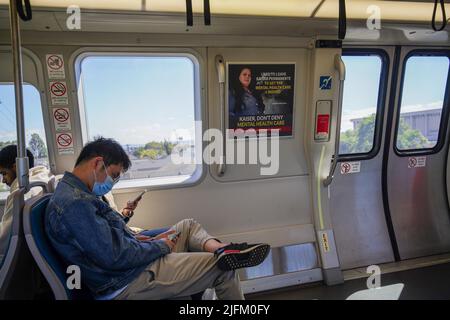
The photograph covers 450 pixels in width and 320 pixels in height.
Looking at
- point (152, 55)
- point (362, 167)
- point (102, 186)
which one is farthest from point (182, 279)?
point (362, 167)

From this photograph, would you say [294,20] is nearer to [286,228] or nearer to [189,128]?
[189,128]

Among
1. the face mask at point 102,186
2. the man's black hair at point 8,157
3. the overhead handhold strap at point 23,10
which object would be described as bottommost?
the face mask at point 102,186

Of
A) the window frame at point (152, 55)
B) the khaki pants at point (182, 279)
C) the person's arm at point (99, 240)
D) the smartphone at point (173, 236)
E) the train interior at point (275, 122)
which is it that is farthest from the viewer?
the window frame at point (152, 55)

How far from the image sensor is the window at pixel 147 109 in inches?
104

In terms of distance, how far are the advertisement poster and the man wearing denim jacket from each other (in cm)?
127

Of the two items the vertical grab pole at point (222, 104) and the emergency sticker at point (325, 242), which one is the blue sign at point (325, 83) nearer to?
the vertical grab pole at point (222, 104)

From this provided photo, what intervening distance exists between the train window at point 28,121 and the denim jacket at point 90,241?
3.44 ft

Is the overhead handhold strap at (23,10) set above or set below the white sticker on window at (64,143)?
above

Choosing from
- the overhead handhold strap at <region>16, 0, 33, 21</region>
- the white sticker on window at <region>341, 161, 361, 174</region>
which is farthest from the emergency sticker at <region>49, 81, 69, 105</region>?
the white sticker on window at <region>341, 161, 361, 174</region>

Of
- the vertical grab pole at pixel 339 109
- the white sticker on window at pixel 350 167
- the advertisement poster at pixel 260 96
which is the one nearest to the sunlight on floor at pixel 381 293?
the vertical grab pole at pixel 339 109

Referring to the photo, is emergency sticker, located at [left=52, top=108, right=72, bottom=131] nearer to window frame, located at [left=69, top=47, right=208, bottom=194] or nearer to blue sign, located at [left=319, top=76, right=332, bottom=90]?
window frame, located at [left=69, top=47, right=208, bottom=194]

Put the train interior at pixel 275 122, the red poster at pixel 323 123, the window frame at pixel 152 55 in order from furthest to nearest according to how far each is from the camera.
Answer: the red poster at pixel 323 123
the window frame at pixel 152 55
the train interior at pixel 275 122

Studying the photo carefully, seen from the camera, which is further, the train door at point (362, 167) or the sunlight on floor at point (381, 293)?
the train door at point (362, 167)

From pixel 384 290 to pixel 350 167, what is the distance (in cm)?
124
